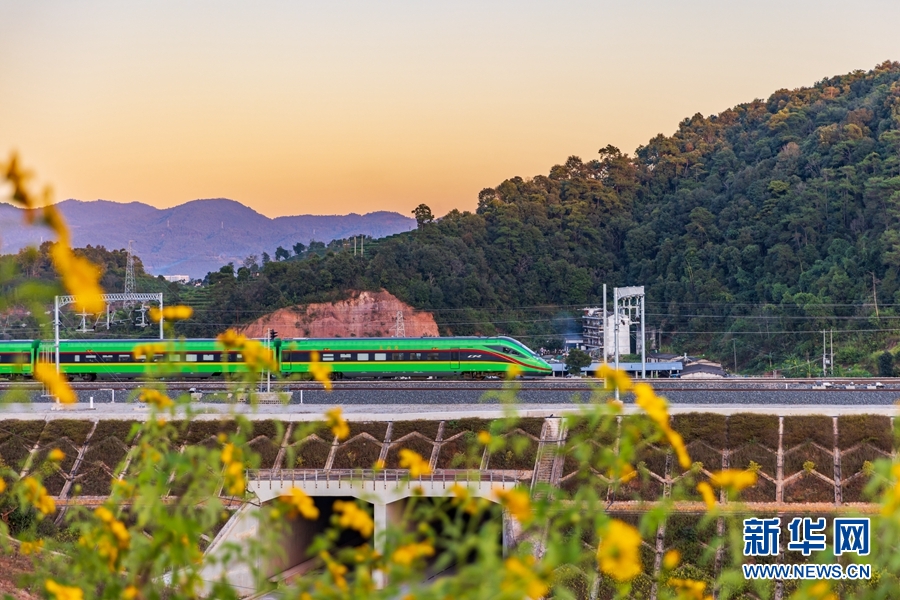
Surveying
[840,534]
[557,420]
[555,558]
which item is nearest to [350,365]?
[557,420]

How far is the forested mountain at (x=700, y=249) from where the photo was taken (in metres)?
50.1

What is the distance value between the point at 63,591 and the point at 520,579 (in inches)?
76.6

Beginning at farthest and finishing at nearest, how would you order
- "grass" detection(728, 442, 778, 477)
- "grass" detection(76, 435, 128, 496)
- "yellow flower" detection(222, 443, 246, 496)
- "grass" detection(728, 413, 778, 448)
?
"grass" detection(76, 435, 128, 496) < "grass" detection(728, 413, 778, 448) < "grass" detection(728, 442, 778, 477) < "yellow flower" detection(222, 443, 246, 496)

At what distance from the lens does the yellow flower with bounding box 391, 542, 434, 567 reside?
3.95m

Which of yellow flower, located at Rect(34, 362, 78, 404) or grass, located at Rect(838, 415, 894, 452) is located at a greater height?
yellow flower, located at Rect(34, 362, 78, 404)

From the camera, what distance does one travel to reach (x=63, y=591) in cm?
433

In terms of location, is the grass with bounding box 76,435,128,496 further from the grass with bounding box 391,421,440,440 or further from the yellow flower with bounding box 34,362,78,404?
the yellow flower with bounding box 34,362,78,404

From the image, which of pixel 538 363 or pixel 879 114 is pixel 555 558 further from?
pixel 879 114

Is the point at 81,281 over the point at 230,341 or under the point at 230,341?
over

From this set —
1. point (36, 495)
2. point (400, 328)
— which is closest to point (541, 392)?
point (400, 328)

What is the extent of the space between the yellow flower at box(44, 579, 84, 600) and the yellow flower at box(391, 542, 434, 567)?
1329mm

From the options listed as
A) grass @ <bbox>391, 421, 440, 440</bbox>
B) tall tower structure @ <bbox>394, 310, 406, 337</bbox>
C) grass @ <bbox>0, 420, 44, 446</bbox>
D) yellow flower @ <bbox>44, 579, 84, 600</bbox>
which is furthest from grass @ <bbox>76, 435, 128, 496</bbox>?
tall tower structure @ <bbox>394, 310, 406, 337</bbox>

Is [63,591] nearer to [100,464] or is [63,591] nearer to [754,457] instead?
[754,457]

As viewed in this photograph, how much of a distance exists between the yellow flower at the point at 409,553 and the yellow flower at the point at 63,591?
52.3 inches
